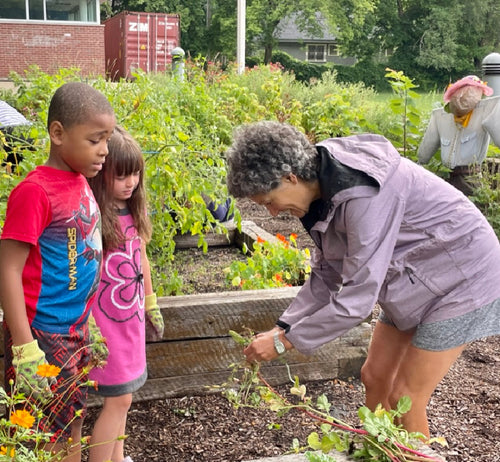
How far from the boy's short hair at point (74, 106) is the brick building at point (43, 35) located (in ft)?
71.9

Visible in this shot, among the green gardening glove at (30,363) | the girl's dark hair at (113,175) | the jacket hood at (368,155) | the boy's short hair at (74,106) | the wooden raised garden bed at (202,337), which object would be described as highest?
the boy's short hair at (74,106)

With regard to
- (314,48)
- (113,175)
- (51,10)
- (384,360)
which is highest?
(51,10)

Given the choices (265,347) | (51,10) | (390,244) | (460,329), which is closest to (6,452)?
(265,347)

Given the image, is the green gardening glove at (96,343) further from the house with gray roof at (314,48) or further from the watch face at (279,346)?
the house with gray roof at (314,48)

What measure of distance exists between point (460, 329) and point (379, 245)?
470mm

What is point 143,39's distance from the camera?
29.0 metres

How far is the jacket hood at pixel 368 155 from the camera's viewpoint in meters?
2.23

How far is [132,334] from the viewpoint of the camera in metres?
2.57

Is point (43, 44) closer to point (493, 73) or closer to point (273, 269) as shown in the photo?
point (493, 73)

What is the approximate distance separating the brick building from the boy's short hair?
863 inches

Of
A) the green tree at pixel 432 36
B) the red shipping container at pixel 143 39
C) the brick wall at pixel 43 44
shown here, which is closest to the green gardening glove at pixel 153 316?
the brick wall at pixel 43 44

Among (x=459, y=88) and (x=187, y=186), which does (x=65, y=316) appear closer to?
(x=187, y=186)

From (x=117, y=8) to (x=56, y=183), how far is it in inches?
1774

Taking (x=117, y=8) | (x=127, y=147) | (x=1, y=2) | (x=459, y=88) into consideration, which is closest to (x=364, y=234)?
(x=127, y=147)
